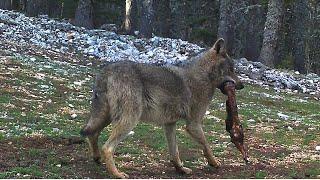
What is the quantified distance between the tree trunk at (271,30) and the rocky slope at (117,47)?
204 cm

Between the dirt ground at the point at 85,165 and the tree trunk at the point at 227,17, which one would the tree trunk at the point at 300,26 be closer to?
the tree trunk at the point at 227,17

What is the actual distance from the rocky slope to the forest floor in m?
4.98

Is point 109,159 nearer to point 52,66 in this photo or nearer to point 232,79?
point 232,79

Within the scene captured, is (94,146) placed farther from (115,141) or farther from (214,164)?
(214,164)

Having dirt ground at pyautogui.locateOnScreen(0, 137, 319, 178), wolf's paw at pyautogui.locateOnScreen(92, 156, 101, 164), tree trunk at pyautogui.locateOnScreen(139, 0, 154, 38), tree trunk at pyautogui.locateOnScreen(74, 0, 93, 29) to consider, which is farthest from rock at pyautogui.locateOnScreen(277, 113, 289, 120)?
tree trunk at pyautogui.locateOnScreen(74, 0, 93, 29)

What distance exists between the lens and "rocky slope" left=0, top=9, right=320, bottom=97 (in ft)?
84.4

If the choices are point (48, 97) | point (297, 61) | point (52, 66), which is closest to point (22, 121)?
Answer: point (48, 97)

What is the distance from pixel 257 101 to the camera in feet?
66.2

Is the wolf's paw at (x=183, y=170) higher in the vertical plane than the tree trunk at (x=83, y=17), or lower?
lower

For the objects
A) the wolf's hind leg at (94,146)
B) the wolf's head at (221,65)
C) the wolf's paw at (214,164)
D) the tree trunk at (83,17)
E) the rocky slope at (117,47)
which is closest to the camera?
the wolf's hind leg at (94,146)

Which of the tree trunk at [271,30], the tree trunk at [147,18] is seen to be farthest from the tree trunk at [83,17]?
the tree trunk at [271,30]

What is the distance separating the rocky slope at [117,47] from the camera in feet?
84.4

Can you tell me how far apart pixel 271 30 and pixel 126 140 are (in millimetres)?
19478

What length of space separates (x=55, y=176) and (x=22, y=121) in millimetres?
4540
